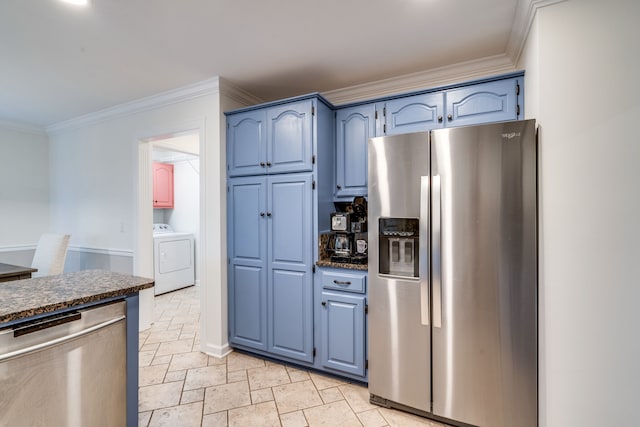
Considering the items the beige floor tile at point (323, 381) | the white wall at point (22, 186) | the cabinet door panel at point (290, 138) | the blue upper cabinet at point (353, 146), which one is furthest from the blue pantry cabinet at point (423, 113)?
the white wall at point (22, 186)

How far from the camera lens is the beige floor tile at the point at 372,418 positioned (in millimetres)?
1815

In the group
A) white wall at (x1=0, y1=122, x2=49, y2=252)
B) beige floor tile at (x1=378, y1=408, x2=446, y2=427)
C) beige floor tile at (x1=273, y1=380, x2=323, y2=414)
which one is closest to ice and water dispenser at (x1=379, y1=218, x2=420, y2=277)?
beige floor tile at (x1=378, y1=408, x2=446, y2=427)

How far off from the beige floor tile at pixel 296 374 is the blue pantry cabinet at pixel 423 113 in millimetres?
Result: 1521

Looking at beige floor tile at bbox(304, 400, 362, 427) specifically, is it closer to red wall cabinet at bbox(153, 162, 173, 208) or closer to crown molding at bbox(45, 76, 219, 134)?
crown molding at bbox(45, 76, 219, 134)

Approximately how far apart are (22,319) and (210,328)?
70.3 inches

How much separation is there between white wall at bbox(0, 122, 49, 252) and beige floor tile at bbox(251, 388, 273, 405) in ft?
13.3

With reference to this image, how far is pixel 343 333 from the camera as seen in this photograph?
2.21m

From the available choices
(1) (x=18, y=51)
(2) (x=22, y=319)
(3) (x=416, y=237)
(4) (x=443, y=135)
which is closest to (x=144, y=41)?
(1) (x=18, y=51)

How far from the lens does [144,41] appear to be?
2.04 m

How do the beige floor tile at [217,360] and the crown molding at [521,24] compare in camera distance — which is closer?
the crown molding at [521,24]

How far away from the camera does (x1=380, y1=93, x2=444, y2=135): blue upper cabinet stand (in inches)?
86.4

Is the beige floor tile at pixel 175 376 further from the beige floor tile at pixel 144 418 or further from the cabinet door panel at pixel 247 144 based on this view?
the cabinet door panel at pixel 247 144

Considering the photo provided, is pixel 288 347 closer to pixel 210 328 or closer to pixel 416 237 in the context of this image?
pixel 210 328

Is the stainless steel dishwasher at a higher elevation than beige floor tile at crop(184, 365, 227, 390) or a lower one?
higher
